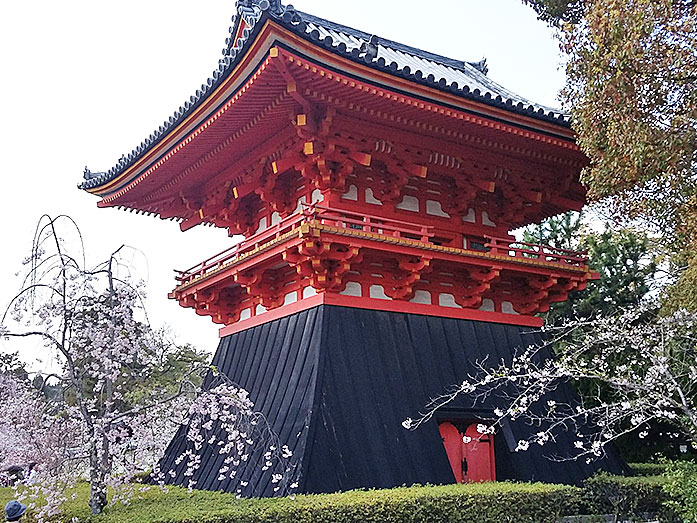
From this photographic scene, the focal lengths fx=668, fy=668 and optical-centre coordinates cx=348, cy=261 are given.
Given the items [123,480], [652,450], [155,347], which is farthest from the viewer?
[652,450]

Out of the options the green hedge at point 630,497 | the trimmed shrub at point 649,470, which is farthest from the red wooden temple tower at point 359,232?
the trimmed shrub at point 649,470

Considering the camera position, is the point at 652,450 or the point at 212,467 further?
the point at 652,450

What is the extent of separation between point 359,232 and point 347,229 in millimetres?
181

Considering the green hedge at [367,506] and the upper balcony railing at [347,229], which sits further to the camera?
the upper balcony railing at [347,229]

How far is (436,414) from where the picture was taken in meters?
9.70

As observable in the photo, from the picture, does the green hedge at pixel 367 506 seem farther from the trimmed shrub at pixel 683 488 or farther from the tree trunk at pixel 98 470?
the trimmed shrub at pixel 683 488

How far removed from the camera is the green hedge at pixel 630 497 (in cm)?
943

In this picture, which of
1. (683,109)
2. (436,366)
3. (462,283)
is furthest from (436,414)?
(683,109)

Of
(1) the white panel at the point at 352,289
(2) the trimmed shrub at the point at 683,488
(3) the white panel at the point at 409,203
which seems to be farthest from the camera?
(3) the white panel at the point at 409,203

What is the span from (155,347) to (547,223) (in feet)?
47.7

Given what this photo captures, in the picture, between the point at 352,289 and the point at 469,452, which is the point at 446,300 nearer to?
the point at 352,289

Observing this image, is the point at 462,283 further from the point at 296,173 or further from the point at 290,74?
the point at 290,74

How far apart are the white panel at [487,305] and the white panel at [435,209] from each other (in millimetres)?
1575

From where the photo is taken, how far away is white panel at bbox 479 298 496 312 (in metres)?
11.3
